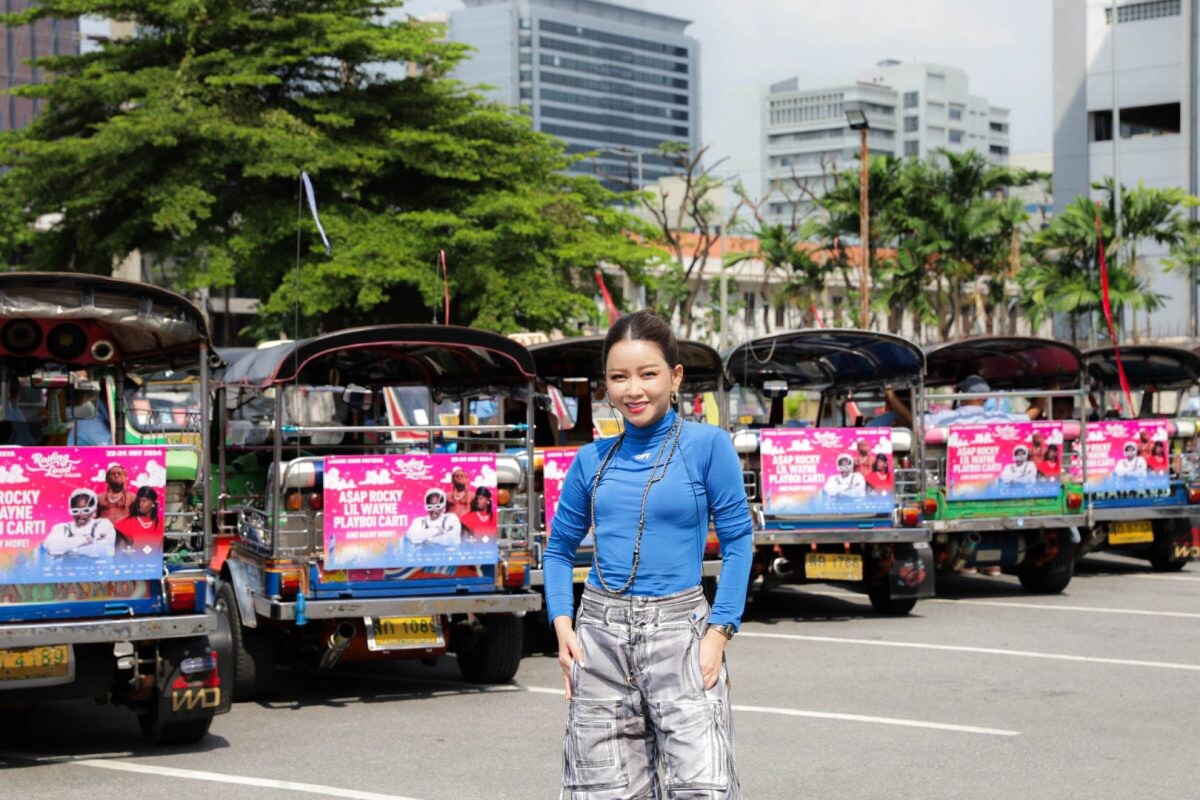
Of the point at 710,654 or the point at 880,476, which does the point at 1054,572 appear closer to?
the point at 880,476

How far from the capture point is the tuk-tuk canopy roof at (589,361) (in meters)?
13.6

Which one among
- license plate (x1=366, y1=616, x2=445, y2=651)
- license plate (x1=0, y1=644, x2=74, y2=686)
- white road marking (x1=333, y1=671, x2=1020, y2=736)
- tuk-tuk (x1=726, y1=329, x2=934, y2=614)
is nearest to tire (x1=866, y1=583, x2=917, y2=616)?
tuk-tuk (x1=726, y1=329, x2=934, y2=614)

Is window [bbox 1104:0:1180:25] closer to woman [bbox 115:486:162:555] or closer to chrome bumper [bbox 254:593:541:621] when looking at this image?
chrome bumper [bbox 254:593:541:621]

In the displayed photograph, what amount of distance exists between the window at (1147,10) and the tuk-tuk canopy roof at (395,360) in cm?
4793

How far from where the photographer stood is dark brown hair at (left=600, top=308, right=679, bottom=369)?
492 centimetres

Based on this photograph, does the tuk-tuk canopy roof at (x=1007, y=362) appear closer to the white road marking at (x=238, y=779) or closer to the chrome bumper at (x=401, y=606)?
the chrome bumper at (x=401, y=606)

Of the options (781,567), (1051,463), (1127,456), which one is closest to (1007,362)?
(1127,456)

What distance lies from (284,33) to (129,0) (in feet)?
10.3

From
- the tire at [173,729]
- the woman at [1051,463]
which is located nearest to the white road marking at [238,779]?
the tire at [173,729]

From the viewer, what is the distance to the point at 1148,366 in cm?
1933

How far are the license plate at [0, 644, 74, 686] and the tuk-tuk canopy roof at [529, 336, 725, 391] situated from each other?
577cm

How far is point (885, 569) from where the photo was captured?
45.8 feet

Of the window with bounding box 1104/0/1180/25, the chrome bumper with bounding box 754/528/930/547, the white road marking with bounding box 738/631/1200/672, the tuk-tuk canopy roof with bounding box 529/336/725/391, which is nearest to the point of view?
the white road marking with bounding box 738/631/1200/672

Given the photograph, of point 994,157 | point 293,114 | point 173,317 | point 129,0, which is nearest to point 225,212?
point 293,114
